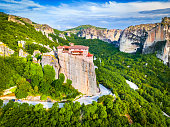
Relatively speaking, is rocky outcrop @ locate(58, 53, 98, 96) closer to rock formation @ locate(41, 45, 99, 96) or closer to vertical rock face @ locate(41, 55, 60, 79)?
rock formation @ locate(41, 45, 99, 96)

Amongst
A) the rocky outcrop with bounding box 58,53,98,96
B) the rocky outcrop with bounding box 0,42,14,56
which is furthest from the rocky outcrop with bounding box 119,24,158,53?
the rocky outcrop with bounding box 0,42,14,56

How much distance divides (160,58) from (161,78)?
1386 cm

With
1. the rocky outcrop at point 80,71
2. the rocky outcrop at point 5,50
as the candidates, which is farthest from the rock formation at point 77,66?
the rocky outcrop at point 5,50

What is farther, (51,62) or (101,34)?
(101,34)

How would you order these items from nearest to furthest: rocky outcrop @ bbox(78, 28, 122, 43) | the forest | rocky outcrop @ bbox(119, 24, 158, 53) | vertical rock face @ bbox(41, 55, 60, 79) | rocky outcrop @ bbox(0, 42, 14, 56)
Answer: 1. the forest
2. vertical rock face @ bbox(41, 55, 60, 79)
3. rocky outcrop @ bbox(0, 42, 14, 56)
4. rocky outcrop @ bbox(119, 24, 158, 53)
5. rocky outcrop @ bbox(78, 28, 122, 43)

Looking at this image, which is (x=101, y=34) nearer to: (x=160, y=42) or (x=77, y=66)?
(x=160, y=42)

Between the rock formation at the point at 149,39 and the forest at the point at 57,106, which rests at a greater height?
the rock formation at the point at 149,39

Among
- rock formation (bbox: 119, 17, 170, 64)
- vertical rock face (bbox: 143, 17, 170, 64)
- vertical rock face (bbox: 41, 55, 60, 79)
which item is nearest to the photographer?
vertical rock face (bbox: 41, 55, 60, 79)

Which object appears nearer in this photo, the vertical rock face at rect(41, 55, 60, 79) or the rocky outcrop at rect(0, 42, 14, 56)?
the vertical rock face at rect(41, 55, 60, 79)

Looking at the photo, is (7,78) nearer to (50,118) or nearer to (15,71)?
(15,71)

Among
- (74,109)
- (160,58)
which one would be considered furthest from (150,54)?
(74,109)

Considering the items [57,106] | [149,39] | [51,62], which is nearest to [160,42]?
[149,39]

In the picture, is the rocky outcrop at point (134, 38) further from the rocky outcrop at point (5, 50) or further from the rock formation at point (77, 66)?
the rocky outcrop at point (5, 50)

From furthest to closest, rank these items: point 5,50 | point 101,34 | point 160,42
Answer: point 101,34, point 160,42, point 5,50
